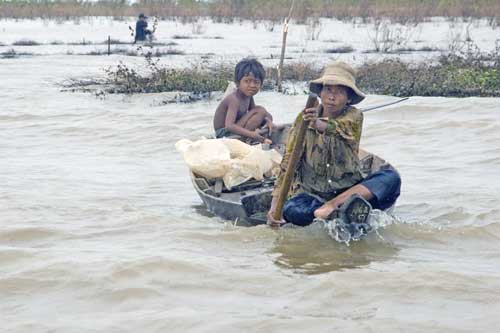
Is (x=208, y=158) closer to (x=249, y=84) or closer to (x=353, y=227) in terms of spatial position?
(x=249, y=84)

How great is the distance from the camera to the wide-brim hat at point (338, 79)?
559 centimetres

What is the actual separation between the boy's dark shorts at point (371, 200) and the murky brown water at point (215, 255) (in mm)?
267

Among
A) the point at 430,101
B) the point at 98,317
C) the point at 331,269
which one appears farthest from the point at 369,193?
the point at 430,101

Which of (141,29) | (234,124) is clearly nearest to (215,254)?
(234,124)

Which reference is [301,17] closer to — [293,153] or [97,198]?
[97,198]

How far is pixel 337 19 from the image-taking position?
33750mm

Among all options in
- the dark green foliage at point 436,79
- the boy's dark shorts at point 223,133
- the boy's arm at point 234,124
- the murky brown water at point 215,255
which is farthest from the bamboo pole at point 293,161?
the dark green foliage at point 436,79

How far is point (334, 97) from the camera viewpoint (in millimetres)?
5664

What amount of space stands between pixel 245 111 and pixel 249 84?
349 mm

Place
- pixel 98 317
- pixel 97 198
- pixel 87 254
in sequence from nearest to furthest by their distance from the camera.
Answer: pixel 98 317, pixel 87 254, pixel 97 198

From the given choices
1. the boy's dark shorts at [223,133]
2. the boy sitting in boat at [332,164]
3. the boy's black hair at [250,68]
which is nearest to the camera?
the boy sitting in boat at [332,164]

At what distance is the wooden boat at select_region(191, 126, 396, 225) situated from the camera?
654cm

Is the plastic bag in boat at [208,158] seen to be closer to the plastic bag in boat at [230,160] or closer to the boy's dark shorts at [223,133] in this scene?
the plastic bag in boat at [230,160]

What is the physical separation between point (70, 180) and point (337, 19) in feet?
85.1
